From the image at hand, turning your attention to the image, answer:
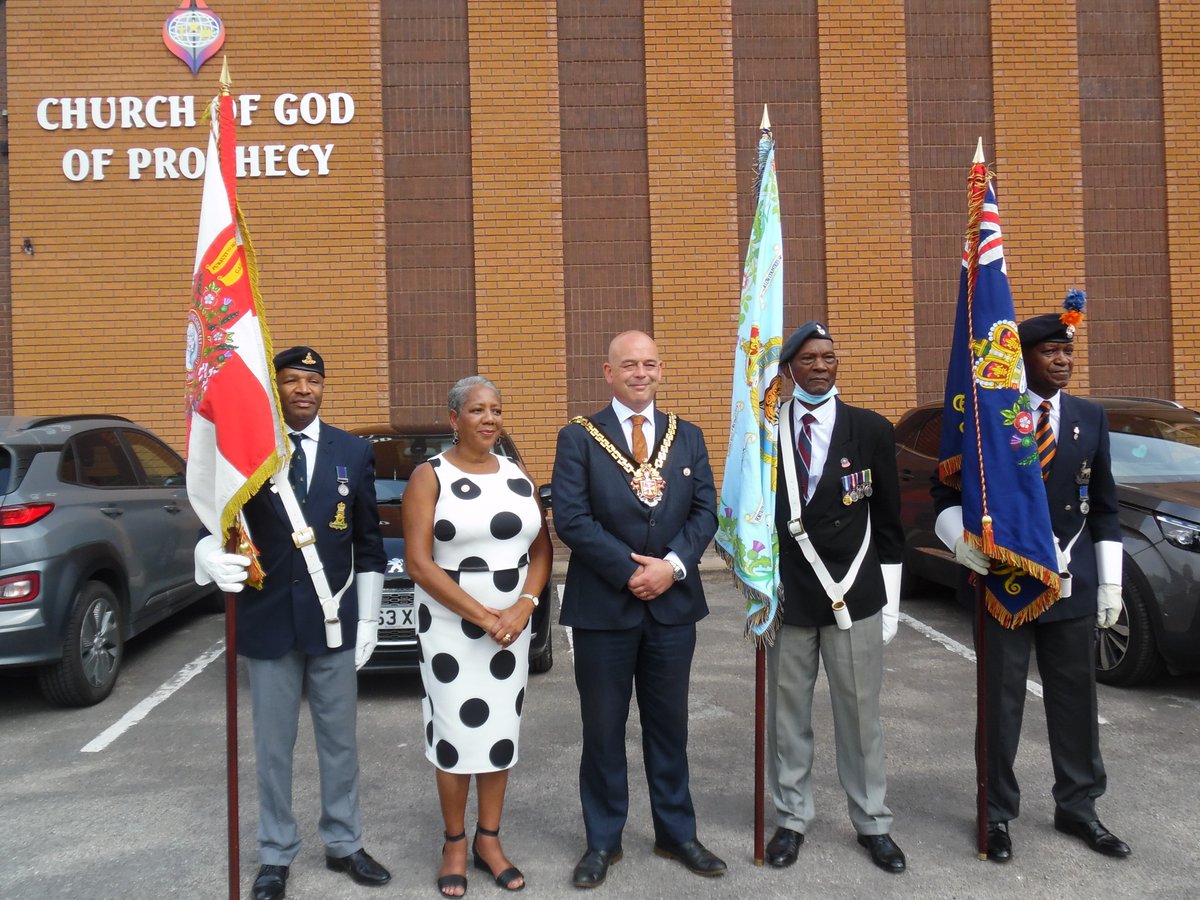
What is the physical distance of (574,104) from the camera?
1020cm

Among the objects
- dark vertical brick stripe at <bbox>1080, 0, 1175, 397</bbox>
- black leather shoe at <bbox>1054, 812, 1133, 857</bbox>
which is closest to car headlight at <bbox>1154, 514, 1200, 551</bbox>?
black leather shoe at <bbox>1054, 812, 1133, 857</bbox>

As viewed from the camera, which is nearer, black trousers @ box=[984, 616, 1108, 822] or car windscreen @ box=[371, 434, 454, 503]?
black trousers @ box=[984, 616, 1108, 822]

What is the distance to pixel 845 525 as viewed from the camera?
12.1ft

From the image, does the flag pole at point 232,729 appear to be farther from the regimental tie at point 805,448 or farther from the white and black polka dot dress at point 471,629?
the regimental tie at point 805,448

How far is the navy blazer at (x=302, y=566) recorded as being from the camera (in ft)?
11.3

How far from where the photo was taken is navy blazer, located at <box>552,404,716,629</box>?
135 inches

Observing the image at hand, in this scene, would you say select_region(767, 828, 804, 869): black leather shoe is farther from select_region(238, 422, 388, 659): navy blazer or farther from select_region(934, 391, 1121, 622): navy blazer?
select_region(238, 422, 388, 659): navy blazer

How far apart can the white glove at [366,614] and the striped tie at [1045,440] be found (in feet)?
8.66

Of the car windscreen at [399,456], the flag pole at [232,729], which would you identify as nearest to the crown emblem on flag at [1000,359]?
the flag pole at [232,729]

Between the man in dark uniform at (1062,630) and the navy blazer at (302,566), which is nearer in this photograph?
the navy blazer at (302,566)

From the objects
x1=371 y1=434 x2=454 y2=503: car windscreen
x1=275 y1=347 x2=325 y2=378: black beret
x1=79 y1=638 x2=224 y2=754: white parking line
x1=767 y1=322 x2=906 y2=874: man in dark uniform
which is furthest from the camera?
x1=371 y1=434 x2=454 y2=503: car windscreen

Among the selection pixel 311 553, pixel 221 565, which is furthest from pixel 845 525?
pixel 221 565

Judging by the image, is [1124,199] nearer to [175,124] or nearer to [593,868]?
[593,868]

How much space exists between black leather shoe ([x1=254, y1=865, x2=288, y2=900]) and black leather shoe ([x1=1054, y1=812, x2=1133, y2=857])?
3.03 meters
